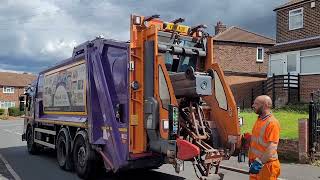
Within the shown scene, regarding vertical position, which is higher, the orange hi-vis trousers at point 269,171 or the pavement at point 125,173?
the orange hi-vis trousers at point 269,171

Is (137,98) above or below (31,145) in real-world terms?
above

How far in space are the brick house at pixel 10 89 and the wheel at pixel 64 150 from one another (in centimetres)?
6716

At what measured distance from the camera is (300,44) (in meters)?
26.0

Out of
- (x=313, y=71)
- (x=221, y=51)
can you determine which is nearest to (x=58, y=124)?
(x=313, y=71)

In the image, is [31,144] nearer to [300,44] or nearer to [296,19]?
[300,44]

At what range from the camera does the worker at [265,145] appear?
5785 millimetres

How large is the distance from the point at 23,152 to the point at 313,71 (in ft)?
53.2

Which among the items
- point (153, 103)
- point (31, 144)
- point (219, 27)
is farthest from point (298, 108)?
point (219, 27)

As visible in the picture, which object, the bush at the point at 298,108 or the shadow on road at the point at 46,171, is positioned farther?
the bush at the point at 298,108

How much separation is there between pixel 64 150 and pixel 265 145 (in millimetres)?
6795

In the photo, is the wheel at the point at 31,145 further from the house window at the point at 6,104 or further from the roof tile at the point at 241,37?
the house window at the point at 6,104

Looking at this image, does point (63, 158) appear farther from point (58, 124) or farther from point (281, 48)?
point (281, 48)

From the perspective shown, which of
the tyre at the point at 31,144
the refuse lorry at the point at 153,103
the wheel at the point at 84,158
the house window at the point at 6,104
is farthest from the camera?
the house window at the point at 6,104

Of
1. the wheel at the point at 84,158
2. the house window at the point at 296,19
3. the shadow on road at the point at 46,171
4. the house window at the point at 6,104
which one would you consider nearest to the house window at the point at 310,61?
the house window at the point at 296,19
